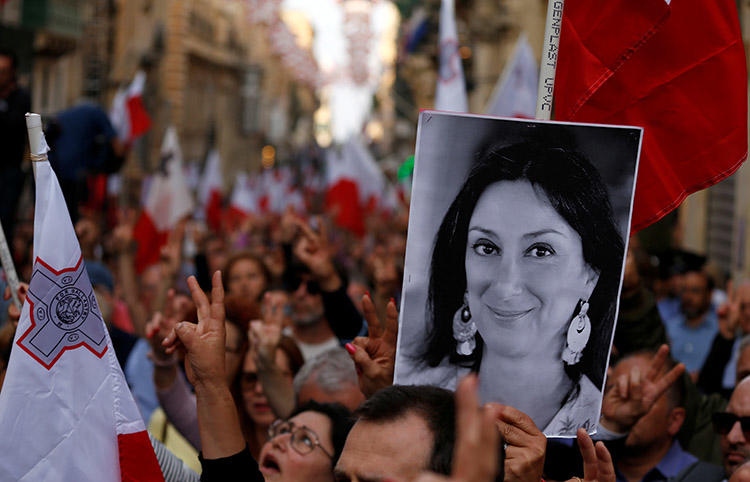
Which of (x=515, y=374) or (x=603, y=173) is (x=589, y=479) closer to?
(x=515, y=374)

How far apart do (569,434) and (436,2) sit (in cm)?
3119

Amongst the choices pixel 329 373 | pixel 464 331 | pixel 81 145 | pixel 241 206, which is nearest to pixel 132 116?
pixel 81 145

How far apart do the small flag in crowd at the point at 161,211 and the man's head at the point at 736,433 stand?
24.5 ft

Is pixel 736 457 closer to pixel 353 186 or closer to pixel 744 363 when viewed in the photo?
pixel 744 363

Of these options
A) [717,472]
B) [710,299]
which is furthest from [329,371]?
[710,299]

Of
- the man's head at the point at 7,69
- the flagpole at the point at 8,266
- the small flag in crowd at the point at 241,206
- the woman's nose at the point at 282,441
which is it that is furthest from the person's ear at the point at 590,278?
the small flag in crowd at the point at 241,206

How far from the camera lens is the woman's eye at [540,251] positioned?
284 centimetres

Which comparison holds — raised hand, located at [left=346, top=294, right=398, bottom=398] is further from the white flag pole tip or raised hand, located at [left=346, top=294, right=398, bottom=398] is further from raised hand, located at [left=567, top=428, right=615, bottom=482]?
the white flag pole tip

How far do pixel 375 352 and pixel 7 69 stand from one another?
3.94m

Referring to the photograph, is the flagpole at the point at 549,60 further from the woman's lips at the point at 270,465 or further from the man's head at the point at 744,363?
the man's head at the point at 744,363

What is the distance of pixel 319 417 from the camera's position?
135 inches

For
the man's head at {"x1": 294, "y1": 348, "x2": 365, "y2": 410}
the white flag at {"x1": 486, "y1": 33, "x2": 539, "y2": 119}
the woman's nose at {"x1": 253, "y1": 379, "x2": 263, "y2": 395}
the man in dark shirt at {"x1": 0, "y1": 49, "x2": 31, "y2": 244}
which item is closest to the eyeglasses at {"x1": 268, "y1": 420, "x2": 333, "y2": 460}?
the man's head at {"x1": 294, "y1": 348, "x2": 365, "y2": 410}

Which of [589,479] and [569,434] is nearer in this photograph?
[589,479]

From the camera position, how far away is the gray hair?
385 cm
